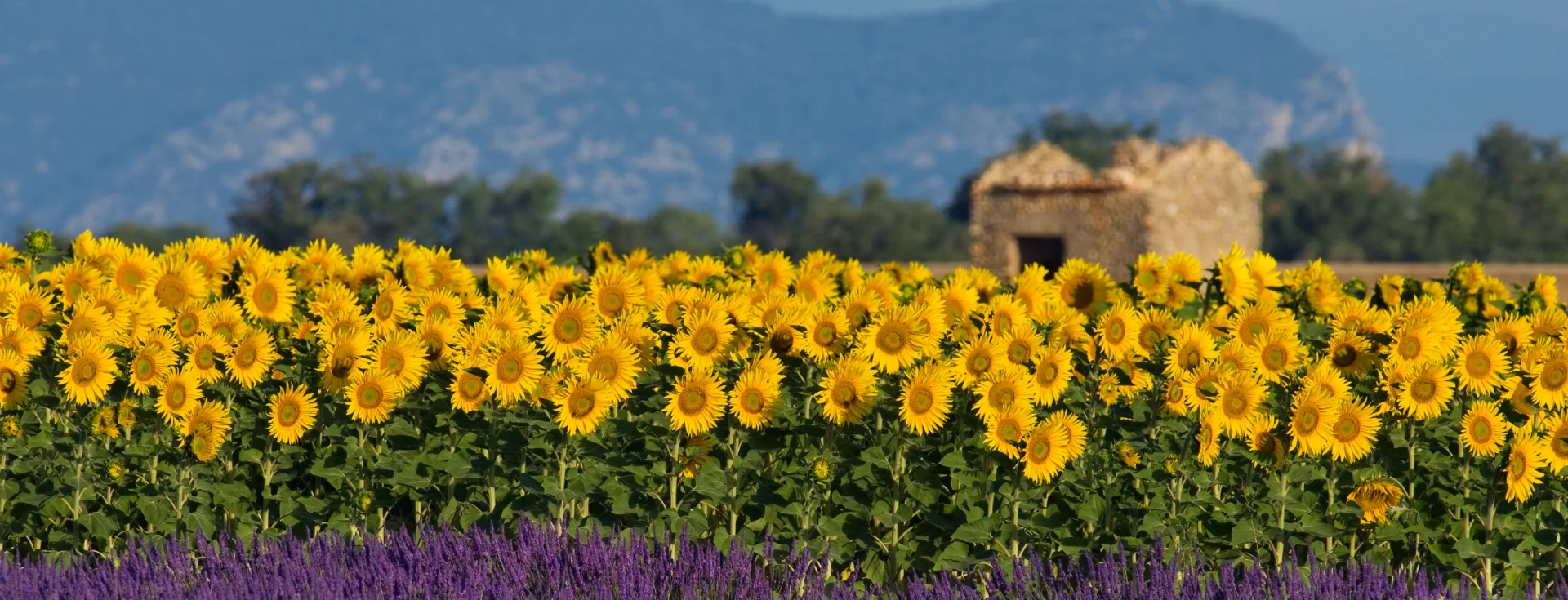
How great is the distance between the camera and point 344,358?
14.8 feet

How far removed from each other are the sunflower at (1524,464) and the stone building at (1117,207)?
11.7 m

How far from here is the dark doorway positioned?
17.6 meters

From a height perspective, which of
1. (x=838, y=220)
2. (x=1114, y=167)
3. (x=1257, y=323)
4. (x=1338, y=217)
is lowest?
(x=1257, y=323)

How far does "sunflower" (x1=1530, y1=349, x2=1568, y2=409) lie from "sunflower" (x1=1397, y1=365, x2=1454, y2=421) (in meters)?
0.25

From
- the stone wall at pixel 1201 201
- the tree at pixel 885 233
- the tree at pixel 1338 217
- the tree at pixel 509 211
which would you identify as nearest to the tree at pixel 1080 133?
the tree at pixel 885 233

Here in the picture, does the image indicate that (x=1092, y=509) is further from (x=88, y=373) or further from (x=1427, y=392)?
(x=88, y=373)

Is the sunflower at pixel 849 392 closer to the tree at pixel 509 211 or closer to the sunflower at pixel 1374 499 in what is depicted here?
the sunflower at pixel 1374 499

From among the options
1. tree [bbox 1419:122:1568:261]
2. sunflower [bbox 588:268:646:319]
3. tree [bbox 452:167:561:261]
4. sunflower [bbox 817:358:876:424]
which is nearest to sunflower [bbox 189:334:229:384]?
sunflower [bbox 588:268:646:319]

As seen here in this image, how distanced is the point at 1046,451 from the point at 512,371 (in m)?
1.53

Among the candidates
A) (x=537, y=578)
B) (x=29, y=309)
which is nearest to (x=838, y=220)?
(x=29, y=309)

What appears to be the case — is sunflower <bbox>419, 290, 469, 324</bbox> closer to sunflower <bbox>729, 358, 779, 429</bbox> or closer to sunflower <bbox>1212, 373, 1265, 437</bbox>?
sunflower <bbox>729, 358, 779, 429</bbox>

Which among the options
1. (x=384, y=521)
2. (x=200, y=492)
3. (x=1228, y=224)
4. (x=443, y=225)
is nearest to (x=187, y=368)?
(x=200, y=492)

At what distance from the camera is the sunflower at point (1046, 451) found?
4.15 metres

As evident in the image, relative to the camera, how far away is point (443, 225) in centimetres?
7656
